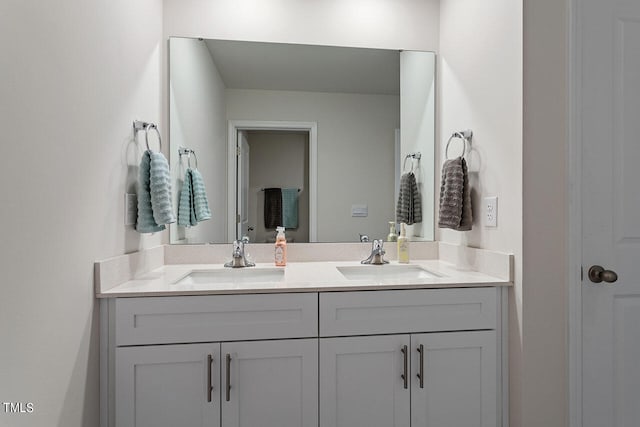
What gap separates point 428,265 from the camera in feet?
6.20

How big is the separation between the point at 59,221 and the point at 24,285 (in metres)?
0.21

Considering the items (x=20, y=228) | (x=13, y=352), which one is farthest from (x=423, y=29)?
(x=13, y=352)

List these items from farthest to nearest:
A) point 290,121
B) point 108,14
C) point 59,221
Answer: point 290,121 → point 108,14 → point 59,221

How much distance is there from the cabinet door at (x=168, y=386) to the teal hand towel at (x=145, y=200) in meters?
0.47

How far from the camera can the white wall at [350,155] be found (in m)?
2.00

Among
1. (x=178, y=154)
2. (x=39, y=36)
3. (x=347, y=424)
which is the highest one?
(x=39, y=36)

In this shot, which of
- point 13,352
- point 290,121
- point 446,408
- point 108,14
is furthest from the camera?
point 290,121

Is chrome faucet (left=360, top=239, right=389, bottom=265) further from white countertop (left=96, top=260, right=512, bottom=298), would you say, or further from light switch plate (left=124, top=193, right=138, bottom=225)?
light switch plate (left=124, top=193, right=138, bottom=225)

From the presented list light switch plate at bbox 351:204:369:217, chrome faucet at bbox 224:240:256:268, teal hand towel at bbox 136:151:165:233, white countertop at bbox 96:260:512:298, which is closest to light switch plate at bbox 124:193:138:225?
teal hand towel at bbox 136:151:165:233

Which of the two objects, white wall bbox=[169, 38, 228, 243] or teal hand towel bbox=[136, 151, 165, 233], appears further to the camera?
white wall bbox=[169, 38, 228, 243]

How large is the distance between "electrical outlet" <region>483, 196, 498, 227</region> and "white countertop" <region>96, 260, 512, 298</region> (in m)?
0.22

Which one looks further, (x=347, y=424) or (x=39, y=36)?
(x=347, y=424)

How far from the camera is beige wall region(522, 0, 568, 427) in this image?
4.51 ft

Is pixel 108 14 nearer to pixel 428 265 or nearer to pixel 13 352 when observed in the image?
pixel 13 352
